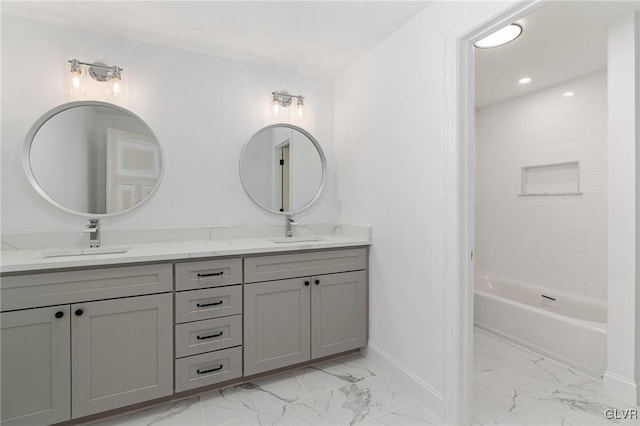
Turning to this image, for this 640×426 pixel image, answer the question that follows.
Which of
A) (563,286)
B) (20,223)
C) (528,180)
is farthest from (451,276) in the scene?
(20,223)

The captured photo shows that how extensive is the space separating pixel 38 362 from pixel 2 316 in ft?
0.87

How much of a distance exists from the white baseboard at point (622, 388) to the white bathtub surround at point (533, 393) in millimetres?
33

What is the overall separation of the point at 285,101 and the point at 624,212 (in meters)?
2.34

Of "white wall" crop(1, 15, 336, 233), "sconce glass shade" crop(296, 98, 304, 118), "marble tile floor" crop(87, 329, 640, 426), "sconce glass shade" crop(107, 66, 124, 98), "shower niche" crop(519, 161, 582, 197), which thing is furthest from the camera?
"shower niche" crop(519, 161, 582, 197)

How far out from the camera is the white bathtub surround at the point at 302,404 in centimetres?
169

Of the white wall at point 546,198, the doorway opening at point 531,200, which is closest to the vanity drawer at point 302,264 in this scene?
the doorway opening at point 531,200

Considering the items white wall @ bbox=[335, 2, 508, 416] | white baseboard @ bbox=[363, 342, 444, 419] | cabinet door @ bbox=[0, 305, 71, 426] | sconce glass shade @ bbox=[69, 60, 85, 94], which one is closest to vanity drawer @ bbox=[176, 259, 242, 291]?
cabinet door @ bbox=[0, 305, 71, 426]

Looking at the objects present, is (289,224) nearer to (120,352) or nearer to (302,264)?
(302,264)

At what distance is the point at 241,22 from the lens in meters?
1.97

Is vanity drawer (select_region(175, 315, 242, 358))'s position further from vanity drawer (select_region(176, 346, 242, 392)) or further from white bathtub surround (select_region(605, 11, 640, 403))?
white bathtub surround (select_region(605, 11, 640, 403))

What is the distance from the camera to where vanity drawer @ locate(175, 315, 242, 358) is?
1791mm

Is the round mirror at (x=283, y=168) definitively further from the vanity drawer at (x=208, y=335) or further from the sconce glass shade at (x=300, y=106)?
the vanity drawer at (x=208, y=335)

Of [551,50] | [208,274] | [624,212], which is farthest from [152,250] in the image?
[551,50]

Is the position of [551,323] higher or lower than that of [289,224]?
lower
